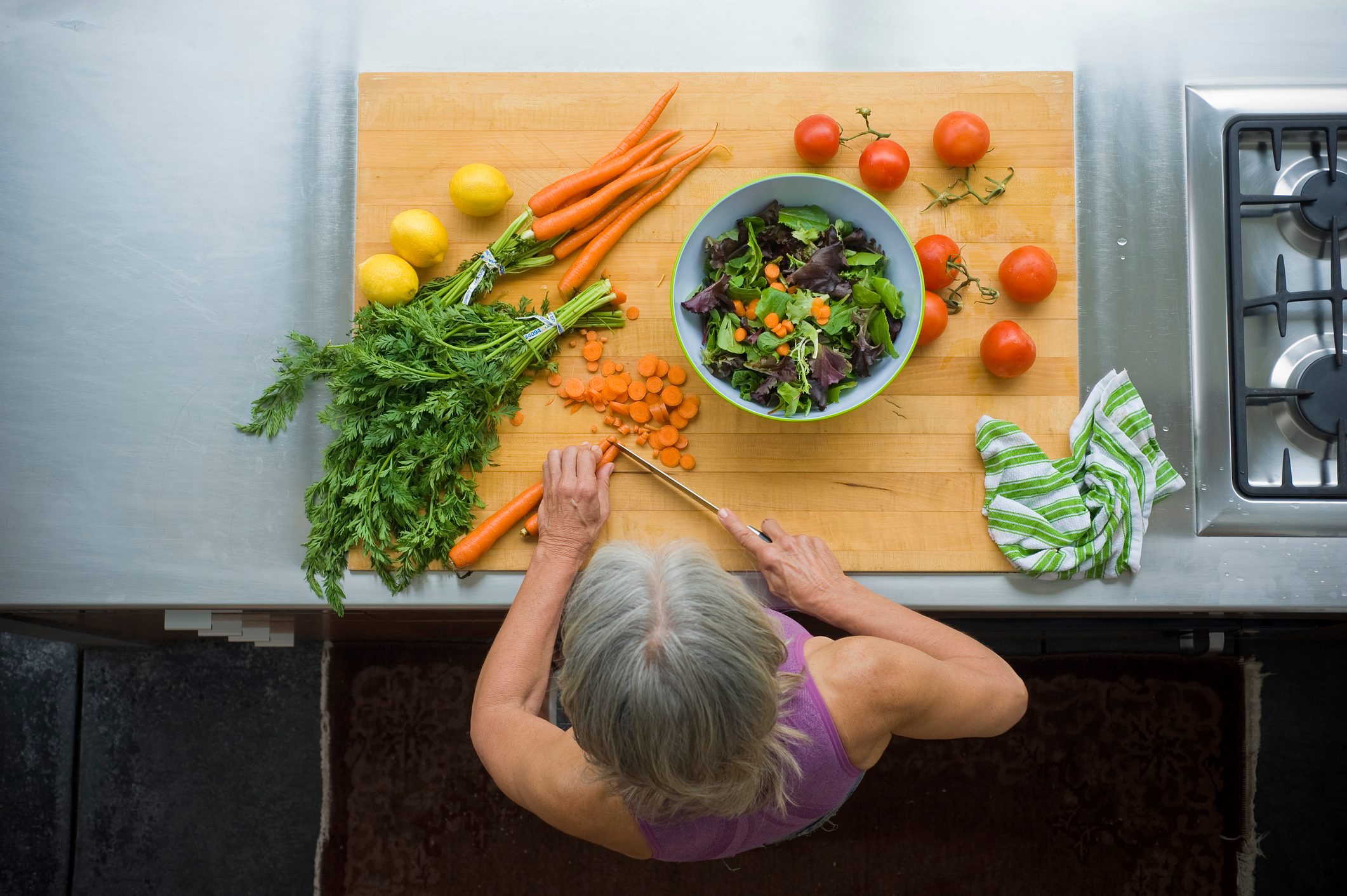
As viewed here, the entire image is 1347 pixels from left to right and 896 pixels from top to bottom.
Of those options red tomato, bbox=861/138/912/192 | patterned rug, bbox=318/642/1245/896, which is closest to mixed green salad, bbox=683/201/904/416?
red tomato, bbox=861/138/912/192

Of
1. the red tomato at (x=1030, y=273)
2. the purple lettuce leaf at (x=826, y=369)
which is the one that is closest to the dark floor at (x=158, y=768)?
the purple lettuce leaf at (x=826, y=369)

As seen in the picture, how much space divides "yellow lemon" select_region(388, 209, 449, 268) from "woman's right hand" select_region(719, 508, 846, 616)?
70 centimetres

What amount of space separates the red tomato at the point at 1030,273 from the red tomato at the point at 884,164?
0.82 ft

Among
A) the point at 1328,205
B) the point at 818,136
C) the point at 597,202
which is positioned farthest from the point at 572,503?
the point at 1328,205

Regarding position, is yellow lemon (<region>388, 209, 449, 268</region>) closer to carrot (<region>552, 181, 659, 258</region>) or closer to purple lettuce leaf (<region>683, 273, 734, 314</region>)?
carrot (<region>552, 181, 659, 258</region>)

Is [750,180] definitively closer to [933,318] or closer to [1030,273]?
[933,318]

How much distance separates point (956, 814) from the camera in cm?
218

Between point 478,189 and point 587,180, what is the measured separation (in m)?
0.19

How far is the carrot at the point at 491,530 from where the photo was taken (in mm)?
1470

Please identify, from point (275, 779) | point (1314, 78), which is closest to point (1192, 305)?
point (1314, 78)

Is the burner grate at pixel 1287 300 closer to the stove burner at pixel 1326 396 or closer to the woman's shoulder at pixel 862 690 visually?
the stove burner at pixel 1326 396

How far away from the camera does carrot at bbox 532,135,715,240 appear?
1.47 meters

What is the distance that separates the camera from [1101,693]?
2186mm

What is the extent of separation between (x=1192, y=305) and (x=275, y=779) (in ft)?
8.22
